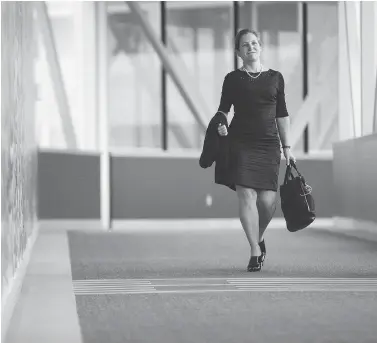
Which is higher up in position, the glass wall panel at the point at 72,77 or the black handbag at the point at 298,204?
the glass wall panel at the point at 72,77

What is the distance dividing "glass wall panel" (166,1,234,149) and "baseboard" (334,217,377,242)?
18.3 ft

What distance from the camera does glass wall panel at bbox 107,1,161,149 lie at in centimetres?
1947

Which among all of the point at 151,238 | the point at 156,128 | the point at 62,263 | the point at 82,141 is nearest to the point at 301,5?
the point at 156,128

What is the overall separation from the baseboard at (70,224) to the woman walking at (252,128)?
25.7ft

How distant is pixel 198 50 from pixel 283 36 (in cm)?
179

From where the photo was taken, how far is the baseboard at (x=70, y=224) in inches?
592

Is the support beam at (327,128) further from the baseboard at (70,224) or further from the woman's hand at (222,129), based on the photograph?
the woman's hand at (222,129)

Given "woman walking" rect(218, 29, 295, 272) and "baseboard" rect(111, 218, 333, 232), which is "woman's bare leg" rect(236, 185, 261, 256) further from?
"baseboard" rect(111, 218, 333, 232)

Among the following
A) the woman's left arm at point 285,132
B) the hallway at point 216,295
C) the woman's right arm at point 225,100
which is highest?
the woman's right arm at point 225,100

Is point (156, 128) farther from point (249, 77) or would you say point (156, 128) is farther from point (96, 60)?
point (249, 77)

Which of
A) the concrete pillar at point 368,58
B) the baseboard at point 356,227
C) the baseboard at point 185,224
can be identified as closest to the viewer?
the baseboard at point 356,227

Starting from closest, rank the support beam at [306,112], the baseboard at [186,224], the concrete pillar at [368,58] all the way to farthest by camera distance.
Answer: the concrete pillar at [368,58]
the baseboard at [186,224]
the support beam at [306,112]

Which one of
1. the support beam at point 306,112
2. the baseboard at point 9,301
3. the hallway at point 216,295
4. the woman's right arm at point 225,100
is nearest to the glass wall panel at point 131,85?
the support beam at point 306,112

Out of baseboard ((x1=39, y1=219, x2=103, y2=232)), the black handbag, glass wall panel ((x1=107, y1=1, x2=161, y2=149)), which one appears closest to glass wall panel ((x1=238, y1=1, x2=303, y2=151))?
glass wall panel ((x1=107, y1=1, x2=161, y2=149))
